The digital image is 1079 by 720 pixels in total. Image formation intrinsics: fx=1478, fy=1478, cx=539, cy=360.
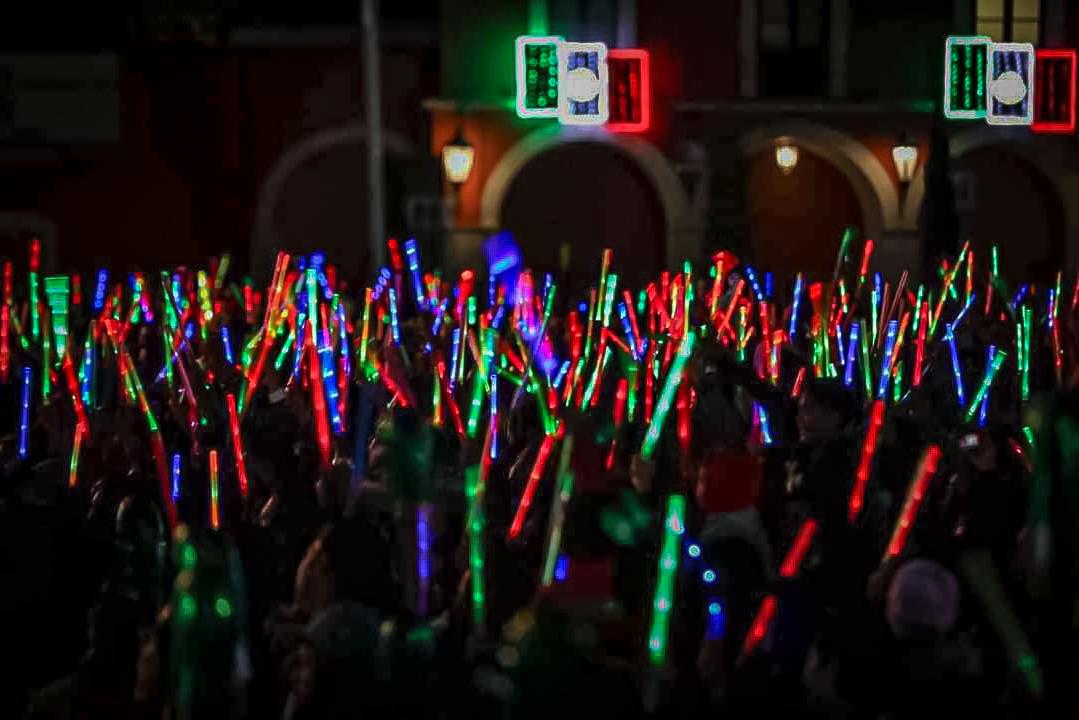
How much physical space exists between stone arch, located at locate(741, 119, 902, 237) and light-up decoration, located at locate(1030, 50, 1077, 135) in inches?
87.7

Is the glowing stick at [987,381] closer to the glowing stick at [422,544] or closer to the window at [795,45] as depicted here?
the glowing stick at [422,544]

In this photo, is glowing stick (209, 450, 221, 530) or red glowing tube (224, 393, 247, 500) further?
red glowing tube (224, 393, 247, 500)

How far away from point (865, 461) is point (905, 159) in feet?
41.3

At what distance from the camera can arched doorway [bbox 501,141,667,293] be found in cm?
1873

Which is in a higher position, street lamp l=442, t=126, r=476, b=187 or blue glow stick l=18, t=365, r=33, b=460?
street lamp l=442, t=126, r=476, b=187

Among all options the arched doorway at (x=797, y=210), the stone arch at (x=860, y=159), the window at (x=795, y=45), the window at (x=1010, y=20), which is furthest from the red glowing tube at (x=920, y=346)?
the window at (x=1010, y=20)

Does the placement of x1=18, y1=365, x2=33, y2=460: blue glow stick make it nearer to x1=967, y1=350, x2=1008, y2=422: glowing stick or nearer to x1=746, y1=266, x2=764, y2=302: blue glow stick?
x1=967, y1=350, x2=1008, y2=422: glowing stick

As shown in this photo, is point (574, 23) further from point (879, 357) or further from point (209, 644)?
point (209, 644)

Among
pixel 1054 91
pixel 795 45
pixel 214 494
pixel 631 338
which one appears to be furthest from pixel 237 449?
pixel 1054 91

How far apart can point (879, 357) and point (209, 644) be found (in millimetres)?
5058

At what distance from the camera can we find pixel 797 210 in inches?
751

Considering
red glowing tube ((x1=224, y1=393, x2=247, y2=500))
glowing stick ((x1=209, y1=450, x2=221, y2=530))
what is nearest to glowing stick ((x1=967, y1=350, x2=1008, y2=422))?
red glowing tube ((x1=224, y1=393, x2=247, y2=500))

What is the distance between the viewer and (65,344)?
8984 mm

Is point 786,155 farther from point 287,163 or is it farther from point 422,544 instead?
point 422,544
